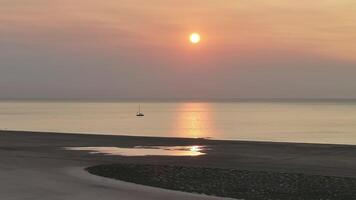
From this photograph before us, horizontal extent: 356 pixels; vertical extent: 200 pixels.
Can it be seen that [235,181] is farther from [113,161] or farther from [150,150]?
→ [150,150]

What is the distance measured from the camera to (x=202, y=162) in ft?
64.7

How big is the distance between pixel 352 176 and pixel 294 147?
9.61 meters

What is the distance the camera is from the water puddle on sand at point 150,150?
23.0 m

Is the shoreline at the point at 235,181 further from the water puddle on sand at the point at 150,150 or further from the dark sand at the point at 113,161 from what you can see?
the water puddle on sand at the point at 150,150

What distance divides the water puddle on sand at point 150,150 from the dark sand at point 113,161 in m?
0.71

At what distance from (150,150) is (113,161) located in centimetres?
519

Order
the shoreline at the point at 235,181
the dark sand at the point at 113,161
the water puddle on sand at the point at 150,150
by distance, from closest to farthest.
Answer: the dark sand at the point at 113,161 → the shoreline at the point at 235,181 → the water puddle on sand at the point at 150,150

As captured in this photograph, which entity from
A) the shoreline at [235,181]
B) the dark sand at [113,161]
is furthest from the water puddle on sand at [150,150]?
the shoreline at [235,181]

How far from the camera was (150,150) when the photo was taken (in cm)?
2486

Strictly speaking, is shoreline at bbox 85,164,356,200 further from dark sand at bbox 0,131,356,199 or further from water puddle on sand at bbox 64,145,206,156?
water puddle on sand at bbox 64,145,206,156

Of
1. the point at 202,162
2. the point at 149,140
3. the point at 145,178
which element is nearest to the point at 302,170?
the point at 202,162

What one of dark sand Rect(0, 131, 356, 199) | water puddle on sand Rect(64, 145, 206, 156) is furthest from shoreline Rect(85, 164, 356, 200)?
water puddle on sand Rect(64, 145, 206, 156)

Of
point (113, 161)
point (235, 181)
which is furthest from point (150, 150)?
point (235, 181)

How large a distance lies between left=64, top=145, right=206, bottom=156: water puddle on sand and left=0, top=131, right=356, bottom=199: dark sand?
2.33ft
